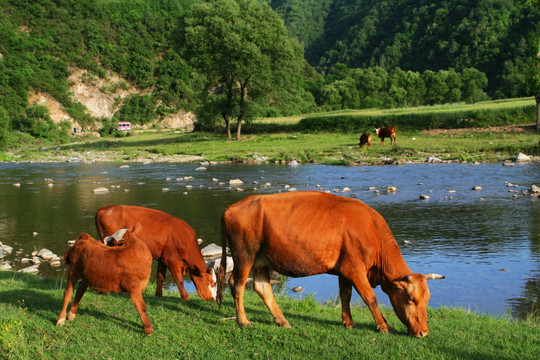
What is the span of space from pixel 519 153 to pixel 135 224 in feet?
89.5

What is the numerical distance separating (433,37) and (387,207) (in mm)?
122096

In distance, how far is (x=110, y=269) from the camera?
281 inches

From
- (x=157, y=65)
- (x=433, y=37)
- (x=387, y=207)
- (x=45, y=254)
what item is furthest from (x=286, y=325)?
(x=433, y=37)

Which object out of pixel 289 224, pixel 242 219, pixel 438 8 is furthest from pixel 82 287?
pixel 438 8

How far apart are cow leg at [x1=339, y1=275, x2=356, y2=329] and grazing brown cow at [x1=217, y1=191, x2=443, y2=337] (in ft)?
0.05

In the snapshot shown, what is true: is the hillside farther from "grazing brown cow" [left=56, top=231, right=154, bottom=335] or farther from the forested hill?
"grazing brown cow" [left=56, top=231, right=154, bottom=335]

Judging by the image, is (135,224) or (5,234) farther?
(5,234)

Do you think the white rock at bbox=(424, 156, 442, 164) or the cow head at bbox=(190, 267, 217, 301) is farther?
the white rock at bbox=(424, 156, 442, 164)

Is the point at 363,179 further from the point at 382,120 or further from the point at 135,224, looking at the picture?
the point at 382,120

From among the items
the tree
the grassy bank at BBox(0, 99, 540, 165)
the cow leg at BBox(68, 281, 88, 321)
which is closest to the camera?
the cow leg at BBox(68, 281, 88, 321)

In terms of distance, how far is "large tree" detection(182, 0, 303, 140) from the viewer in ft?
148

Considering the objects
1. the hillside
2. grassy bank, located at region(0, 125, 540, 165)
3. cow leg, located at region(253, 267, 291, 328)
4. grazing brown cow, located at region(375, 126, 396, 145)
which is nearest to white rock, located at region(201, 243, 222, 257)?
cow leg, located at region(253, 267, 291, 328)

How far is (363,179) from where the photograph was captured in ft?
84.5

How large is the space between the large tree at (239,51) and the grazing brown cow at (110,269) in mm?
38811
